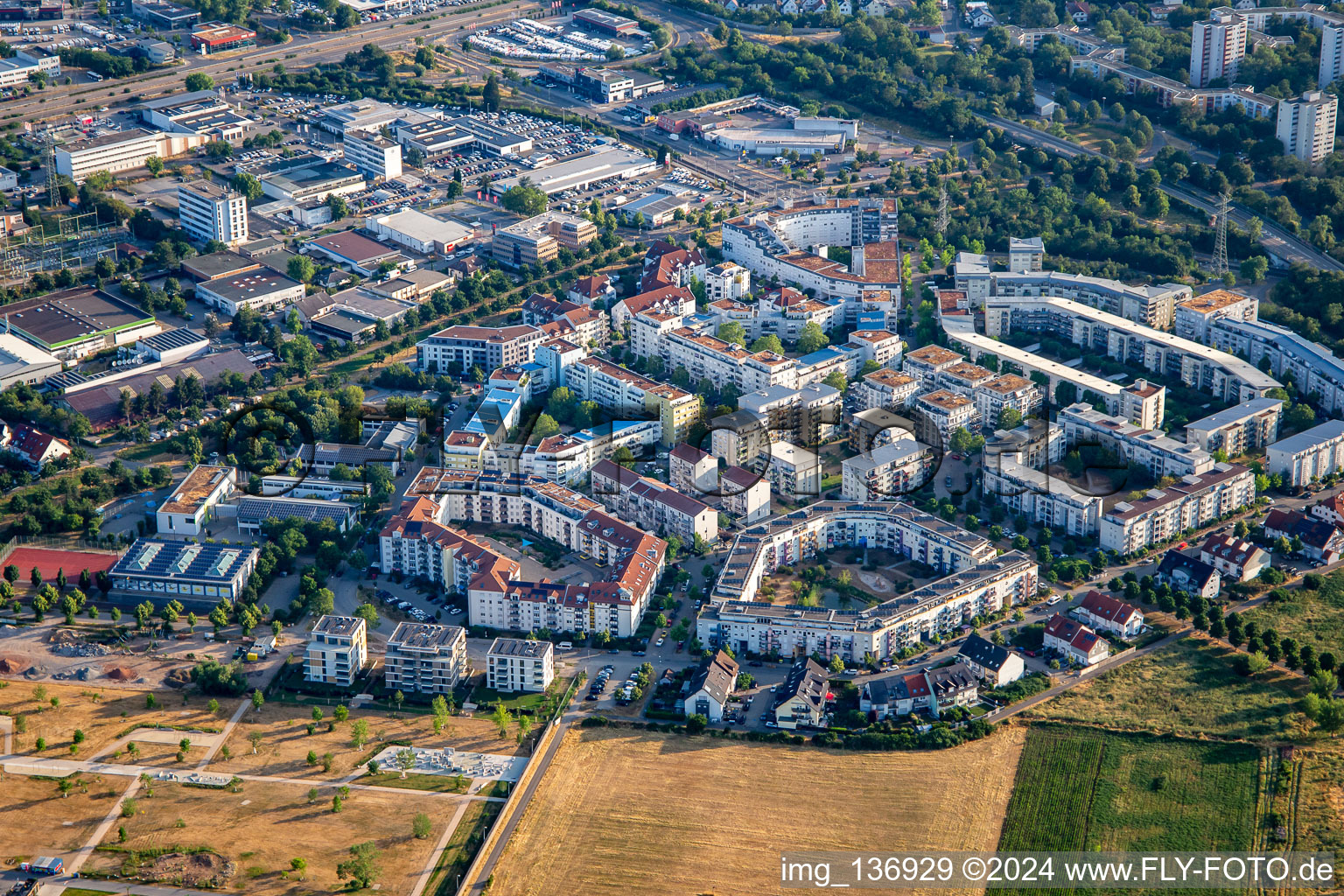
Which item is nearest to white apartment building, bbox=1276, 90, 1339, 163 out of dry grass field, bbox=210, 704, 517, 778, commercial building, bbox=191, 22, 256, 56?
dry grass field, bbox=210, 704, 517, 778

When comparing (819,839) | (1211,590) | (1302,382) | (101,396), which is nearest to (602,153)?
(101,396)

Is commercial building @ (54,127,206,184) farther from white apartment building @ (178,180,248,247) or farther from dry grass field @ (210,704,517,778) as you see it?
dry grass field @ (210,704,517,778)

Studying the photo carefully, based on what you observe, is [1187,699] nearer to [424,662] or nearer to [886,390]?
[886,390]

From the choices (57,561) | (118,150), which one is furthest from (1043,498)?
(118,150)

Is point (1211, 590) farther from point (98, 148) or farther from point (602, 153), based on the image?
point (98, 148)

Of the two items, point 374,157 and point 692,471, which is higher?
point 374,157

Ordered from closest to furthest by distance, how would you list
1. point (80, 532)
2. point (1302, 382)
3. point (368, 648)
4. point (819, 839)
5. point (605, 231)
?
point (819, 839) → point (368, 648) → point (80, 532) → point (1302, 382) → point (605, 231)
